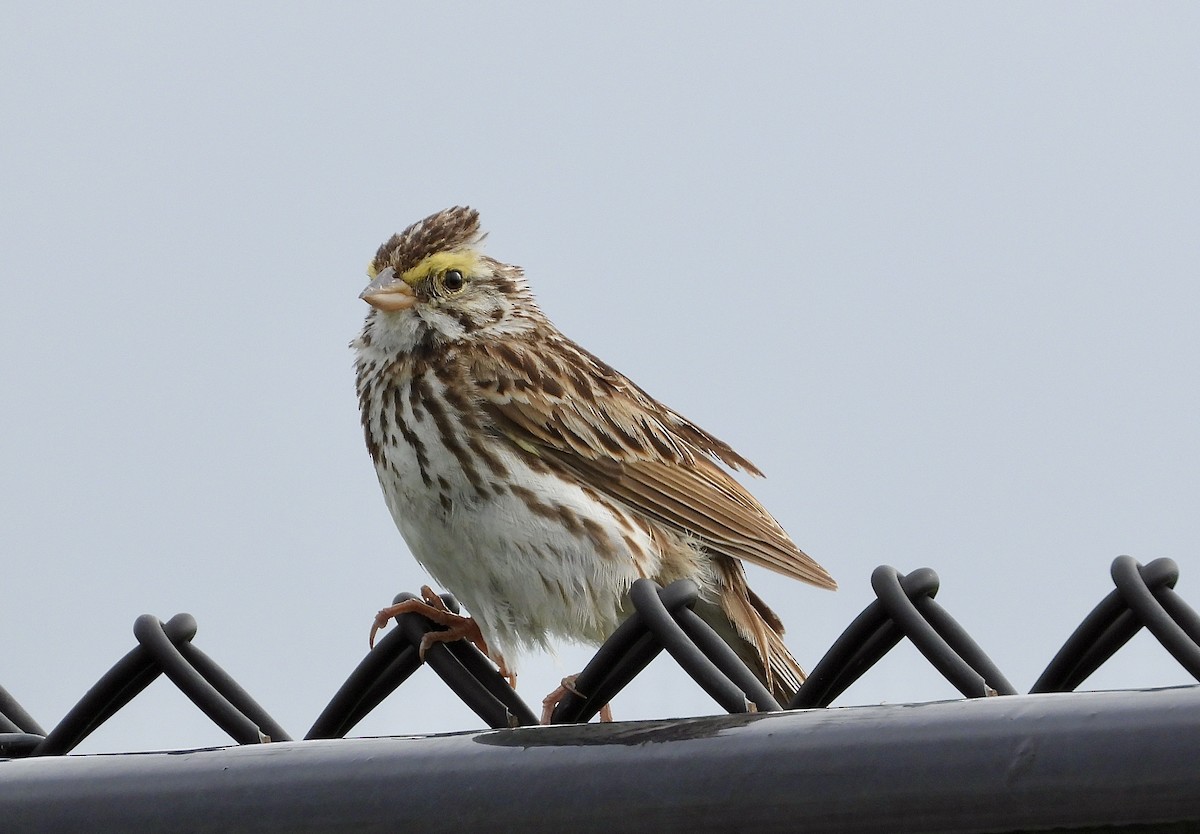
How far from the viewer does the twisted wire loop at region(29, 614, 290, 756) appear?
218cm

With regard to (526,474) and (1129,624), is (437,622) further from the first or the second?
(1129,624)

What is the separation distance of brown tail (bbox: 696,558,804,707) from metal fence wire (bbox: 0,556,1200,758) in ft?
9.57

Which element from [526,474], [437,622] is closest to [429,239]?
[526,474]

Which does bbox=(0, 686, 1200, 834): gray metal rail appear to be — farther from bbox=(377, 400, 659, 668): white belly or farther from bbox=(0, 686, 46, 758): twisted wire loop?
bbox=(377, 400, 659, 668): white belly

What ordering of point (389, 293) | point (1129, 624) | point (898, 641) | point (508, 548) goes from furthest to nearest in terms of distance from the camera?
1. point (389, 293)
2. point (508, 548)
3. point (898, 641)
4. point (1129, 624)

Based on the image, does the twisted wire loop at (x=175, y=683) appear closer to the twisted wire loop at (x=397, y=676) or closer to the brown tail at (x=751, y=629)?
the twisted wire loop at (x=397, y=676)

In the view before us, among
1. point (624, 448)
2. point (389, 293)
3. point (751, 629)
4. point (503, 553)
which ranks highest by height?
point (389, 293)

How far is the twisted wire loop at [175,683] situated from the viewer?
218cm

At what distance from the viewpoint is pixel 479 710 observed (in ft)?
7.06

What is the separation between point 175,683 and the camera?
7.24 ft

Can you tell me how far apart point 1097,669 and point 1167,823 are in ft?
1.76

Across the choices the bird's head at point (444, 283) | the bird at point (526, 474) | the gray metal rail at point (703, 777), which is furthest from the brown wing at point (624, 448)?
the gray metal rail at point (703, 777)

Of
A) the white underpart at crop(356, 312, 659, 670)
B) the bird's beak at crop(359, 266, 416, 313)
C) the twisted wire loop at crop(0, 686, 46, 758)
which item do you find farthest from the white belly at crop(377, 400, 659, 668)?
the twisted wire loop at crop(0, 686, 46, 758)

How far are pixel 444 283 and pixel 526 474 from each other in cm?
77
